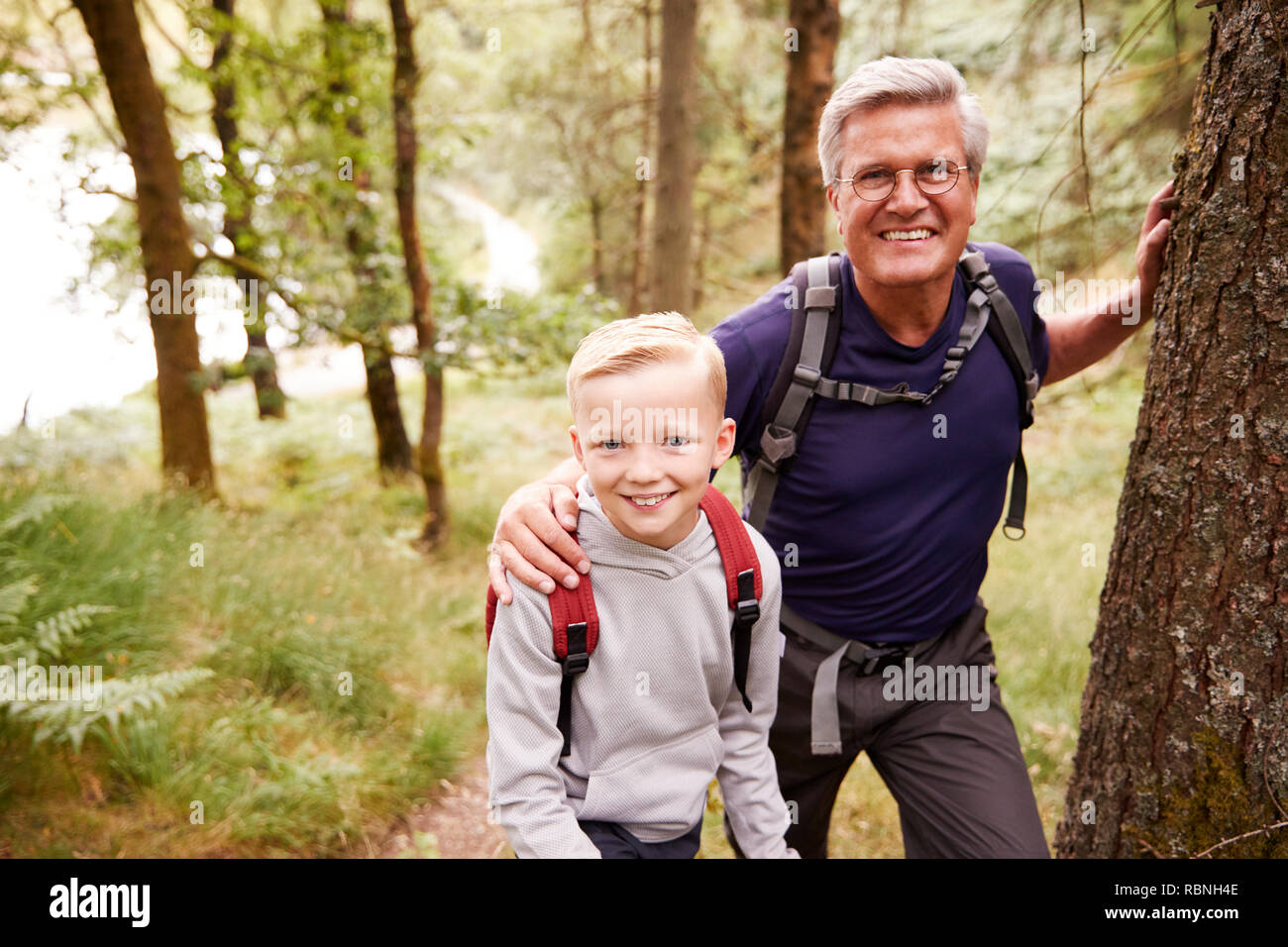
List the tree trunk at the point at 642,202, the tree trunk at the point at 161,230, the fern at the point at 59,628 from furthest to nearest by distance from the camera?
1. the tree trunk at the point at 642,202
2. the tree trunk at the point at 161,230
3. the fern at the point at 59,628

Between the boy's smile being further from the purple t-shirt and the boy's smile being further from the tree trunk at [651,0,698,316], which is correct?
the tree trunk at [651,0,698,316]

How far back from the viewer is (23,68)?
7.73 metres

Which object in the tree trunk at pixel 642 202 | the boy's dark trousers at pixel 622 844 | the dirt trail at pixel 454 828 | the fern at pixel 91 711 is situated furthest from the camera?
the tree trunk at pixel 642 202

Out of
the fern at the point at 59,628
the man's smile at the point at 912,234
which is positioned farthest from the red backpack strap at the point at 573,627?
the fern at the point at 59,628

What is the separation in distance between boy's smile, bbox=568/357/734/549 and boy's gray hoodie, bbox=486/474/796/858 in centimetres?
14

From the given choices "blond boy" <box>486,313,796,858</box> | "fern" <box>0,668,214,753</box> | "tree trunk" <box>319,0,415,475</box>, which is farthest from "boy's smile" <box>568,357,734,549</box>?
"tree trunk" <box>319,0,415,475</box>

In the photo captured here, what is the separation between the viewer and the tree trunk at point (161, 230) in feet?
24.9

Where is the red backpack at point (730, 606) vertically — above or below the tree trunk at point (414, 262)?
below

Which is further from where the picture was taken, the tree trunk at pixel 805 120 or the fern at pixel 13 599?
the tree trunk at pixel 805 120

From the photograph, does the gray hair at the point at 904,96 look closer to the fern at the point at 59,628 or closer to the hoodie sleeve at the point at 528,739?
the hoodie sleeve at the point at 528,739

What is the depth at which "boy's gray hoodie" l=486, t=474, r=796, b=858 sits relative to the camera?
1.83m

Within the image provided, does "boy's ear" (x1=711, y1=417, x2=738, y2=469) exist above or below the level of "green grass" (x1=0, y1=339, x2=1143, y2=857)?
above

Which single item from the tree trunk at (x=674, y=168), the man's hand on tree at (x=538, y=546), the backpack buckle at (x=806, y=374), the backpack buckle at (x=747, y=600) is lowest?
the backpack buckle at (x=747, y=600)

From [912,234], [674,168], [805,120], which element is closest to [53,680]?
[912,234]
